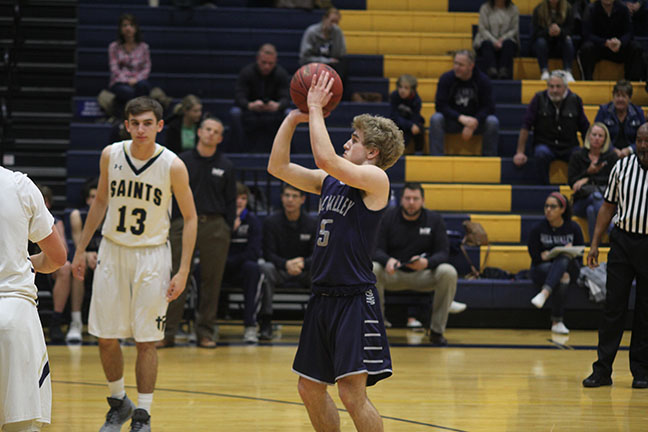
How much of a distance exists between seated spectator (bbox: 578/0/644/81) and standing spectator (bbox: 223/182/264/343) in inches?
216

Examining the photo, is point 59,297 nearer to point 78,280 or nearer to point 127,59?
point 78,280

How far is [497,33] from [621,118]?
2.11m

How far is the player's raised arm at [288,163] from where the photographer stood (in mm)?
3646

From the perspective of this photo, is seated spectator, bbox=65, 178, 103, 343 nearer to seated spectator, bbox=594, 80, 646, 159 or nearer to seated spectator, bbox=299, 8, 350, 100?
seated spectator, bbox=299, 8, 350, 100

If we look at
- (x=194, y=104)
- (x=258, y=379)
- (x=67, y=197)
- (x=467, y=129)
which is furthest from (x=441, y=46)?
(x=258, y=379)

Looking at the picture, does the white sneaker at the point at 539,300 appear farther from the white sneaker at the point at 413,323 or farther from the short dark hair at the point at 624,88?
the short dark hair at the point at 624,88

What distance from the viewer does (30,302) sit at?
312cm

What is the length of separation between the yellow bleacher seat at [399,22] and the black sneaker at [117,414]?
8.13 m

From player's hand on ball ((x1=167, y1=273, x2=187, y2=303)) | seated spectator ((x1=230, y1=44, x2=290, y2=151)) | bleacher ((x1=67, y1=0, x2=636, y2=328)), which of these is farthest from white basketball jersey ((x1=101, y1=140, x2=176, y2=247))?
seated spectator ((x1=230, y1=44, x2=290, y2=151))

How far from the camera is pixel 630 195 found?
19.2 ft

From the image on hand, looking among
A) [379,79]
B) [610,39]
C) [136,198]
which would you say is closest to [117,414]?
[136,198]

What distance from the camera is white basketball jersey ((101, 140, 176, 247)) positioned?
4719 millimetres

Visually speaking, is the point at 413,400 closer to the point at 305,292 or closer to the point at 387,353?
the point at 387,353

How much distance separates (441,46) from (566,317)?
Result: 453 cm
